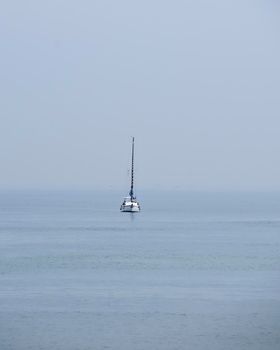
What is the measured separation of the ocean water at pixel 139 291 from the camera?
38.0 meters

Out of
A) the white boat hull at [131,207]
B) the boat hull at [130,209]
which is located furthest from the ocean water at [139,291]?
the boat hull at [130,209]

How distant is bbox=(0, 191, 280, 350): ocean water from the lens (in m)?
38.0

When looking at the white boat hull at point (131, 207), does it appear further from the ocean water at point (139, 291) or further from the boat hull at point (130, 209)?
the ocean water at point (139, 291)

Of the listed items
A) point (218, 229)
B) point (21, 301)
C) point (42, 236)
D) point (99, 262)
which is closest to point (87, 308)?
point (21, 301)

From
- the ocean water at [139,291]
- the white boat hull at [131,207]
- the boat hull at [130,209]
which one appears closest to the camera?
the ocean water at [139,291]

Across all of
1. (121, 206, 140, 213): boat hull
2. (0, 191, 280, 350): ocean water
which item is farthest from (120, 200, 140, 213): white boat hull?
(0, 191, 280, 350): ocean water

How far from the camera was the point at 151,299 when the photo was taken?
4669cm

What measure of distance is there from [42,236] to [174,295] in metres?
40.7

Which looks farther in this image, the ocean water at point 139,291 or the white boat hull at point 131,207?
the white boat hull at point 131,207

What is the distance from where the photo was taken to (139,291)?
49.4 metres

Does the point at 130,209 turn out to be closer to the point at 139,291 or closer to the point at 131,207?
the point at 131,207

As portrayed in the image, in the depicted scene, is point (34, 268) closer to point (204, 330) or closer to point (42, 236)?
point (204, 330)

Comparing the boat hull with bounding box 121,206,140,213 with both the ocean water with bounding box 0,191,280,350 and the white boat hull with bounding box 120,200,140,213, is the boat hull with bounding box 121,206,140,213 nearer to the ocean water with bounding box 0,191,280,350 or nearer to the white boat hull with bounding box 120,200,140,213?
the white boat hull with bounding box 120,200,140,213

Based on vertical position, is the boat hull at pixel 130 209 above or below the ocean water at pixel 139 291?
below
